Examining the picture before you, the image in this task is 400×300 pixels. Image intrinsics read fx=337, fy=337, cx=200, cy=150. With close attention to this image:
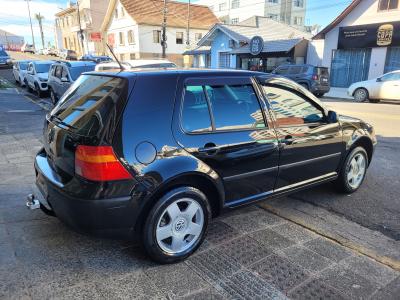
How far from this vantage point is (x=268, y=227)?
3684 mm

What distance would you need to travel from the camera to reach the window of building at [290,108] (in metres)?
3.57

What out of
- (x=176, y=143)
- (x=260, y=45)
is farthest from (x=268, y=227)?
(x=260, y=45)

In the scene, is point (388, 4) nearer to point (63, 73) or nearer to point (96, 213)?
point (63, 73)

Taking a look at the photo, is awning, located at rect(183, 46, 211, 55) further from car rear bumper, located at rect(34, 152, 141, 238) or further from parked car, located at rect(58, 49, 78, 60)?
car rear bumper, located at rect(34, 152, 141, 238)

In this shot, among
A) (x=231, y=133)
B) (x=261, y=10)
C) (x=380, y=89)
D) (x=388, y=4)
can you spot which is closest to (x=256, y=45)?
(x=388, y=4)

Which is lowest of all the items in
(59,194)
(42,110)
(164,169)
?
(42,110)

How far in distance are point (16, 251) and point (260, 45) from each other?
77.5ft

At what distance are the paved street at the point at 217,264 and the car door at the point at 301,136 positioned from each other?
53cm

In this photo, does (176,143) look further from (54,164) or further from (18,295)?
(18,295)

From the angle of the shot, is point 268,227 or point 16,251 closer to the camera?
point 16,251

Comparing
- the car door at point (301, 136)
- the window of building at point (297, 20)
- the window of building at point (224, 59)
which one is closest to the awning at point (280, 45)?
the window of building at point (224, 59)

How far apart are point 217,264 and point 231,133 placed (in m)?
1.19

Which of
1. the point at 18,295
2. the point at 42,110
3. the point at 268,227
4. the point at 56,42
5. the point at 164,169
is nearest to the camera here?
the point at 18,295

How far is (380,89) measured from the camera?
15.5 metres
